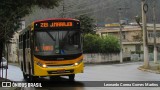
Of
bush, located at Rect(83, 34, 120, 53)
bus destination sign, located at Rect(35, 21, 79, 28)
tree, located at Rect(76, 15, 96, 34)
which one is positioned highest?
tree, located at Rect(76, 15, 96, 34)

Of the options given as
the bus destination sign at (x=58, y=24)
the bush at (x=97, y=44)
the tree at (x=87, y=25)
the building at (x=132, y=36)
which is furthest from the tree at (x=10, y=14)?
the building at (x=132, y=36)

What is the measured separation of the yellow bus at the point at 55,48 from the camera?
66.3 feet

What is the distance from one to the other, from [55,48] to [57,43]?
29cm

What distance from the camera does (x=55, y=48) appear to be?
20391mm

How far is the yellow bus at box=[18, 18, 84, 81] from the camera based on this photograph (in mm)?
20203

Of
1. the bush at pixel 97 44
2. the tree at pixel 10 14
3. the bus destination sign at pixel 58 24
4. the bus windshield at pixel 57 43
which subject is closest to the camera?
the bus windshield at pixel 57 43

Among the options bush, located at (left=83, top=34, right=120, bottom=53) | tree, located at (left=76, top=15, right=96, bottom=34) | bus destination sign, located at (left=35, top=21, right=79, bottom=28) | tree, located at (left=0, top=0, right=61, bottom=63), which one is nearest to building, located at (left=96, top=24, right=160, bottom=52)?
tree, located at (left=76, top=15, right=96, bottom=34)

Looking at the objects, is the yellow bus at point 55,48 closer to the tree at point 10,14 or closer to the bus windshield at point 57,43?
the bus windshield at point 57,43

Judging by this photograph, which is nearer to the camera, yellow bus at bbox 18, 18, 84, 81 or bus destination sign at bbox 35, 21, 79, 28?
yellow bus at bbox 18, 18, 84, 81

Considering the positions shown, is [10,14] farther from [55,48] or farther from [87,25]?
[87,25]

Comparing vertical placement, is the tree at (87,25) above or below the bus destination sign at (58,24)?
above

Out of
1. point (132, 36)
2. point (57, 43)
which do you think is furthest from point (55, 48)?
point (132, 36)

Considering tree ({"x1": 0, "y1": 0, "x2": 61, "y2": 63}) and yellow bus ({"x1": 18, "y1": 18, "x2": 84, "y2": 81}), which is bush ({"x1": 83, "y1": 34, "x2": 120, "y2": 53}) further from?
yellow bus ({"x1": 18, "y1": 18, "x2": 84, "y2": 81})

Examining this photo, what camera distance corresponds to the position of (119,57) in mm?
63469
